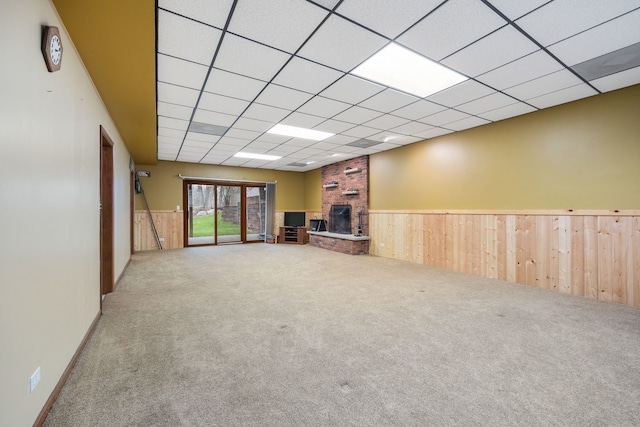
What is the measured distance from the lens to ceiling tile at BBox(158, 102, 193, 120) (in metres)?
4.13

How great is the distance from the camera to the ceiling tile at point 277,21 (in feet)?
7.05

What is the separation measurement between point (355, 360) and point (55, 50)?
2.93m

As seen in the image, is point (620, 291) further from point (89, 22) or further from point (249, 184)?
point (249, 184)

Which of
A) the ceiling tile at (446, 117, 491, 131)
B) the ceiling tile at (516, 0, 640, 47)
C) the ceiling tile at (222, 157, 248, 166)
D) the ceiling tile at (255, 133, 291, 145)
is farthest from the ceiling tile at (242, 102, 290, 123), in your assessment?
the ceiling tile at (222, 157, 248, 166)

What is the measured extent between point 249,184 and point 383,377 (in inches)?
340

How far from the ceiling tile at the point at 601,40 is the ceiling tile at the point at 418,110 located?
4.85 ft

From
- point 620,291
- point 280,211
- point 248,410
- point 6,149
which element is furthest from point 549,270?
point 280,211

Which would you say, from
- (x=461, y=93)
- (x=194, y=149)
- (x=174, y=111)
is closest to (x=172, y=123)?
(x=174, y=111)

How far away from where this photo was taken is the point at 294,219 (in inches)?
393

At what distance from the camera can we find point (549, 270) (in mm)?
4234

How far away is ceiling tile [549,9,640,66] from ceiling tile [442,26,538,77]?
296 millimetres

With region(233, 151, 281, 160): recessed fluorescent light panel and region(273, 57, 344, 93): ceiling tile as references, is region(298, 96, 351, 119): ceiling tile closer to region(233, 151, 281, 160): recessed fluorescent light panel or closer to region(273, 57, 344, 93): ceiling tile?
region(273, 57, 344, 93): ceiling tile

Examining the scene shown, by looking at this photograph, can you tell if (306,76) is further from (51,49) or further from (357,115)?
(51,49)

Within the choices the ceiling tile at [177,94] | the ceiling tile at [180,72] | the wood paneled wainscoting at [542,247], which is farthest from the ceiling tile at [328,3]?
the wood paneled wainscoting at [542,247]
